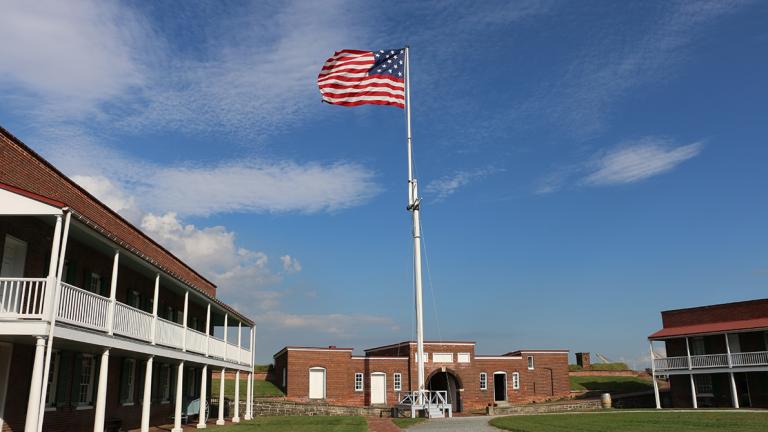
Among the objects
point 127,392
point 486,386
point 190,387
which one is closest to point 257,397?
point 190,387

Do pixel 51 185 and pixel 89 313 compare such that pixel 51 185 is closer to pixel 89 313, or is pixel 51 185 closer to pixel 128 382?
pixel 89 313

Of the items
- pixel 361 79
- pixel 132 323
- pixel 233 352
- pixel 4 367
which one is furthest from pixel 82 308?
pixel 361 79

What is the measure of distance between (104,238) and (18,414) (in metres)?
4.77

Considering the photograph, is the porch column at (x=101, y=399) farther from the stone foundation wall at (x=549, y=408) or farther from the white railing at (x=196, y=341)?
the stone foundation wall at (x=549, y=408)

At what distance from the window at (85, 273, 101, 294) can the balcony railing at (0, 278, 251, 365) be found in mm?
2010

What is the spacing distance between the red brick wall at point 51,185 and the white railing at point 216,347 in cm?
466

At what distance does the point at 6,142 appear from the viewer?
15.7 m

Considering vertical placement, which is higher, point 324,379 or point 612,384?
point 324,379

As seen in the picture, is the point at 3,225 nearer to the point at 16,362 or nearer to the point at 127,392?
the point at 16,362

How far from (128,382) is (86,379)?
10.4 ft

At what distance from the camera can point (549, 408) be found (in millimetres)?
42688

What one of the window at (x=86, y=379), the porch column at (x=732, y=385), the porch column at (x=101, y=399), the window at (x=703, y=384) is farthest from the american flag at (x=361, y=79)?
the window at (x=703, y=384)

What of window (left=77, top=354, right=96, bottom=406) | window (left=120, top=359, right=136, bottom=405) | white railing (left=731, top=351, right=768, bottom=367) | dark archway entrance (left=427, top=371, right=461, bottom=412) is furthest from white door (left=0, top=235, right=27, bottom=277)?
white railing (left=731, top=351, right=768, bottom=367)

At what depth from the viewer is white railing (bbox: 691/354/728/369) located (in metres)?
38.0
